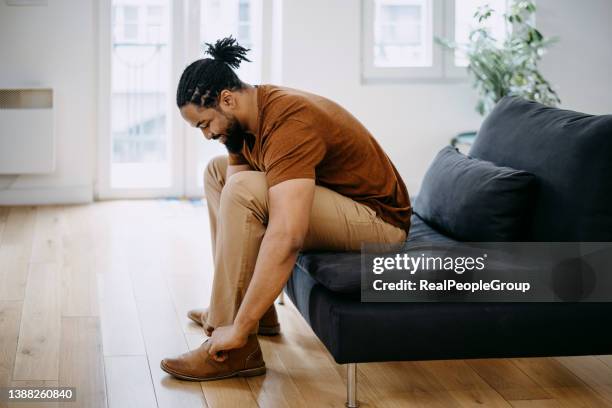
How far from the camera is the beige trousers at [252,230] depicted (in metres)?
2.49

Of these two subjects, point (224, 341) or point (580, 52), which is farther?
point (580, 52)

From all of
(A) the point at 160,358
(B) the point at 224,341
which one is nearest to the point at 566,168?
(B) the point at 224,341

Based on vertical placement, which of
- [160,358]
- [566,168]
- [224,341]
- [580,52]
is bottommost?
[160,358]

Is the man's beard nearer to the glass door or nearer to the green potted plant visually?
the glass door

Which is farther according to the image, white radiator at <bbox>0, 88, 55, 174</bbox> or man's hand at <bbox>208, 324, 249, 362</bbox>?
white radiator at <bbox>0, 88, 55, 174</bbox>

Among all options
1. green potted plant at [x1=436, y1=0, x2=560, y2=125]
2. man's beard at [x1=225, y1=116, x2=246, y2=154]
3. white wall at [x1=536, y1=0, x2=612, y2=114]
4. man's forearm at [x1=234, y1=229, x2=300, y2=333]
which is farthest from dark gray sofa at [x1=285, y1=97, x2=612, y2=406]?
white wall at [x1=536, y1=0, x2=612, y2=114]

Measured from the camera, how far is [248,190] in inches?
97.9

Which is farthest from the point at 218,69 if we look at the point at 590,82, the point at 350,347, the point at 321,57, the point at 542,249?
the point at 590,82

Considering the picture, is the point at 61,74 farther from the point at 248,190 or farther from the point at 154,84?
the point at 248,190

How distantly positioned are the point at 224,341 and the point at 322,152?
23.0 inches

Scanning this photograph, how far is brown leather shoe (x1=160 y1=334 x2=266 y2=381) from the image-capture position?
255 centimetres

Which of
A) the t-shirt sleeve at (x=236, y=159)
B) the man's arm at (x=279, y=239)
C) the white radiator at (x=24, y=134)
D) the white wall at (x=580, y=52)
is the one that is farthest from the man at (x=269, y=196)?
the white wall at (x=580, y=52)

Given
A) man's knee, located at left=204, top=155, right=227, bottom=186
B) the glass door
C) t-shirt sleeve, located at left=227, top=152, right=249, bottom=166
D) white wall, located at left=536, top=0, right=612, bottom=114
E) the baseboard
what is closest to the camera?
t-shirt sleeve, located at left=227, top=152, right=249, bottom=166

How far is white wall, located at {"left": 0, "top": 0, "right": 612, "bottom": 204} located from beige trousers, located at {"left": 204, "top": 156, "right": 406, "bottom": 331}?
9.93ft
